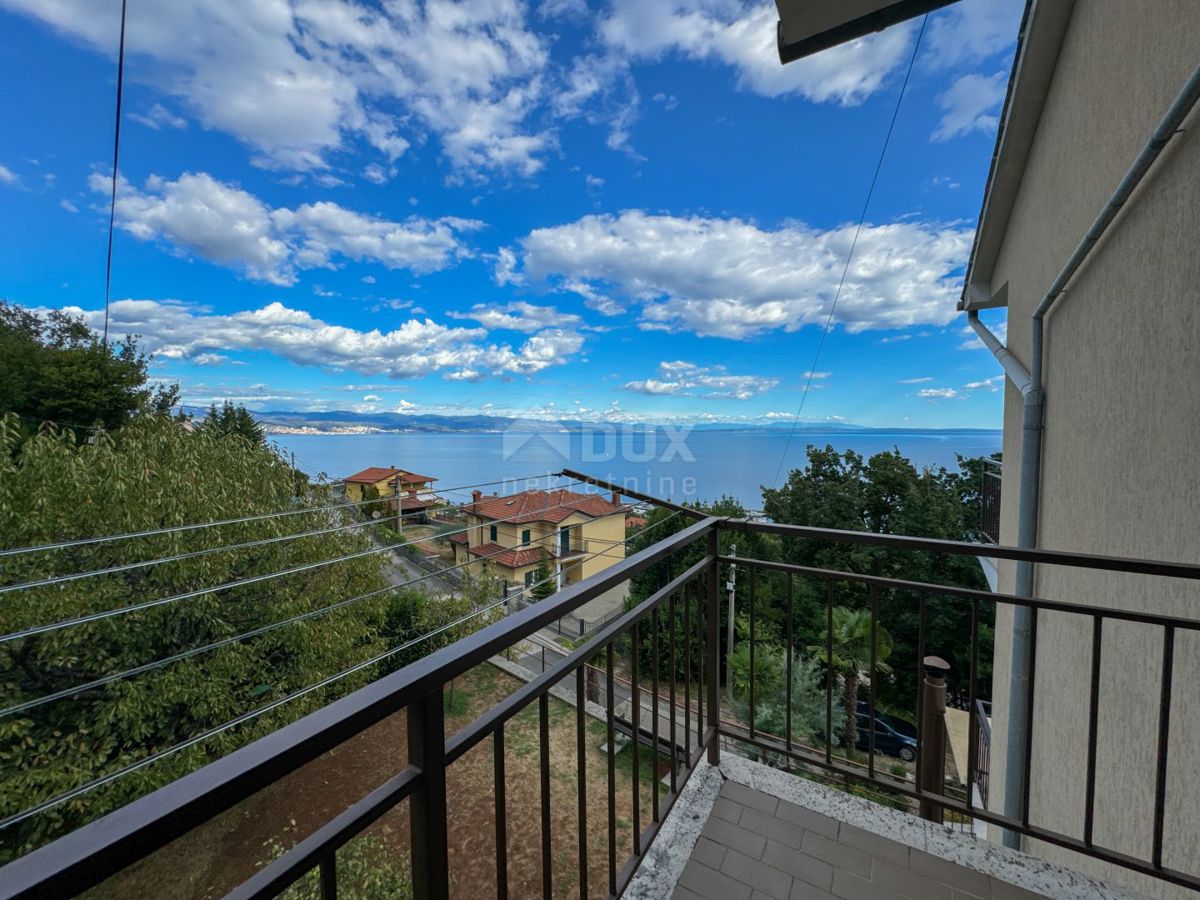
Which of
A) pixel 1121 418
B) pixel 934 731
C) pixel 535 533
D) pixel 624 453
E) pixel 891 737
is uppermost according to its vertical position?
pixel 1121 418

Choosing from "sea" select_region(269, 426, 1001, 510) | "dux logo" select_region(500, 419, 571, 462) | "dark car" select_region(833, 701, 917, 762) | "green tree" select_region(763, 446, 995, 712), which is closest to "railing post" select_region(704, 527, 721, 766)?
"sea" select_region(269, 426, 1001, 510)

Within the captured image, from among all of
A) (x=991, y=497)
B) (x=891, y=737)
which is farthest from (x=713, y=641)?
(x=891, y=737)

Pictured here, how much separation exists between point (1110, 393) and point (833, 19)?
1.88 m

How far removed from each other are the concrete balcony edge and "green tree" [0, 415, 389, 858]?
6304 mm

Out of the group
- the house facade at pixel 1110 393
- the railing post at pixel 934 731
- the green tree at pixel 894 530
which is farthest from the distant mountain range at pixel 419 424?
the railing post at pixel 934 731

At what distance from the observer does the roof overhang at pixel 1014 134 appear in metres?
2.84

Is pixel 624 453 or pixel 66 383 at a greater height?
pixel 66 383

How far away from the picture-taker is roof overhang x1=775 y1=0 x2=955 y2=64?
155 cm

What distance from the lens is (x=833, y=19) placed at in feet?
5.36

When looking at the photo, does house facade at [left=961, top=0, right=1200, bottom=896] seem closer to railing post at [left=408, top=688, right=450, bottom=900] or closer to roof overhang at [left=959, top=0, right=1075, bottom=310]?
roof overhang at [left=959, top=0, right=1075, bottom=310]

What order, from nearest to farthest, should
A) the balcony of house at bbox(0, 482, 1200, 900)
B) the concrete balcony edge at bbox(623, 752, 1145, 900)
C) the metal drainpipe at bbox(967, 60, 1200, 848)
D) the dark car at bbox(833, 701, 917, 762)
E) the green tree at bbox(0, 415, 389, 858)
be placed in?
1. the balcony of house at bbox(0, 482, 1200, 900)
2. the concrete balcony edge at bbox(623, 752, 1145, 900)
3. the metal drainpipe at bbox(967, 60, 1200, 848)
4. the green tree at bbox(0, 415, 389, 858)
5. the dark car at bbox(833, 701, 917, 762)

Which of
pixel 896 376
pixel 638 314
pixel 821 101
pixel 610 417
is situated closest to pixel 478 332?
pixel 638 314

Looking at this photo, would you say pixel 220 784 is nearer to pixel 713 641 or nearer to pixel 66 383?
pixel 713 641

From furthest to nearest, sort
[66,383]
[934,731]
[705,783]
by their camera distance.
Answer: [66,383]
[934,731]
[705,783]
